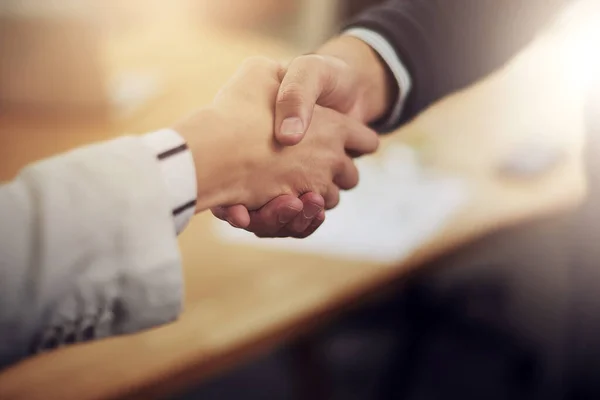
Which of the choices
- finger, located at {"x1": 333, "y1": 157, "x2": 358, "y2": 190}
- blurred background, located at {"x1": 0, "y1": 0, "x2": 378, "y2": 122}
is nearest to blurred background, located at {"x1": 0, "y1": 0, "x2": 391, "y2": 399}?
blurred background, located at {"x1": 0, "y1": 0, "x2": 378, "y2": 122}

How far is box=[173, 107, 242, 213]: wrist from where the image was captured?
50 cm

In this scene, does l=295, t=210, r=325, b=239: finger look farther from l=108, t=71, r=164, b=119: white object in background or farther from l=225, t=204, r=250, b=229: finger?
l=108, t=71, r=164, b=119: white object in background

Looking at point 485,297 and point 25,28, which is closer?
point 25,28

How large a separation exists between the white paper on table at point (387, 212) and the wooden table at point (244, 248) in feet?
0.04

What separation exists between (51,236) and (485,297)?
0.68 metres

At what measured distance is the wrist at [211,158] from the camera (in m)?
0.50

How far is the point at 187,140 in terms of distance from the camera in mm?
499

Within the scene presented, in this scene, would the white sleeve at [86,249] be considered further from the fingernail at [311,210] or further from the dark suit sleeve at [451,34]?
the dark suit sleeve at [451,34]

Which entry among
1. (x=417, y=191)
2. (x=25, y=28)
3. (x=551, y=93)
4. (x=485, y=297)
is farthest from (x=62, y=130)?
(x=485, y=297)

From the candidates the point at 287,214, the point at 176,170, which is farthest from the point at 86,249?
the point at 287,214

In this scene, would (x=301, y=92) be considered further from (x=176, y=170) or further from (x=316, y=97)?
(x=176, y=170)

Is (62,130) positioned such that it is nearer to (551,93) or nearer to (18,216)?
(18,216)

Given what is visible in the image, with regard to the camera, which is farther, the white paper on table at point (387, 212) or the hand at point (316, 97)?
the white paper on table at point (387, 212)

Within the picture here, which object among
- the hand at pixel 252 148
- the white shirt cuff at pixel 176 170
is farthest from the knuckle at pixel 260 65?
the white shirt cuff at pixel 176 170
